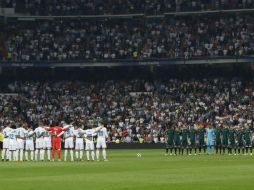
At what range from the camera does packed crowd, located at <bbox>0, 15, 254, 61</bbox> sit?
82562mm

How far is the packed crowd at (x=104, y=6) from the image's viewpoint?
282 feet

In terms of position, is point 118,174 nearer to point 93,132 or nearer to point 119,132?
point 93,132

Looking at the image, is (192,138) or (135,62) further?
(135,62)

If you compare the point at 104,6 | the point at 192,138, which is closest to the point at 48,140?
the point at 192,138

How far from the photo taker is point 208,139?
2304 inches

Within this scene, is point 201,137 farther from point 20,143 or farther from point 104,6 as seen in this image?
point 104,6

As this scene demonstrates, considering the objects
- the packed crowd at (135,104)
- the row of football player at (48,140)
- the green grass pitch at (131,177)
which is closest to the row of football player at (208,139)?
the row of football player at (48,140)

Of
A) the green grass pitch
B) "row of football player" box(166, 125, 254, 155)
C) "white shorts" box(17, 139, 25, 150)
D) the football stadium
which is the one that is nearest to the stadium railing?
the football stadium

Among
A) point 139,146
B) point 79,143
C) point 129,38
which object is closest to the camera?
point 79,143

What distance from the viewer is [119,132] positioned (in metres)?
77.1

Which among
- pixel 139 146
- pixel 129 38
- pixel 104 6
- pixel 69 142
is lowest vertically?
pixel 139 146

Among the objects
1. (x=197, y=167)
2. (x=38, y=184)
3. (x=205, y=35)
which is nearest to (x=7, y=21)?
(x=205, y=35)

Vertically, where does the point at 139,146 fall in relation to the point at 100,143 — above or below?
below

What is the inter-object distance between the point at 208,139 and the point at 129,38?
2922 cm
